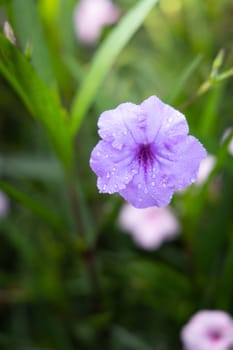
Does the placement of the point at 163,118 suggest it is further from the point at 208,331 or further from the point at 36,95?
the point at 208,331

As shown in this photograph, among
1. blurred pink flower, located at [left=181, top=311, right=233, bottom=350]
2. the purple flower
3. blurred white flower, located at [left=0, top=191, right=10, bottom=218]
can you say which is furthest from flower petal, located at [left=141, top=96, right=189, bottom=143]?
blurred white flower, located at [left=0, top=191, right=10, bottom=218]

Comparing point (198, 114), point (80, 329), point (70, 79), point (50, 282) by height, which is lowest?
point (80, 329)

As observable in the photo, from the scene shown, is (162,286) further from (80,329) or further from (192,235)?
(80,329)

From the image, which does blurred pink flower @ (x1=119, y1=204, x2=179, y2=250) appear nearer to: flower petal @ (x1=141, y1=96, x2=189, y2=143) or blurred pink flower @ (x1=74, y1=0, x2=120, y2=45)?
blurred pink flower @ (x1=74, y1=0, x2=120, y2=45)

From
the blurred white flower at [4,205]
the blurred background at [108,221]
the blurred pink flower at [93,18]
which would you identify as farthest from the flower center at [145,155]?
the blurred pink flower at [93,18]

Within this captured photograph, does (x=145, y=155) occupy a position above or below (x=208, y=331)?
above

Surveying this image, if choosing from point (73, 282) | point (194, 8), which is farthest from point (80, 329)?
point (194, 8)

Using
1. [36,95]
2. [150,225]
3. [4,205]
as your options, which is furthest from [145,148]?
[4,205]
